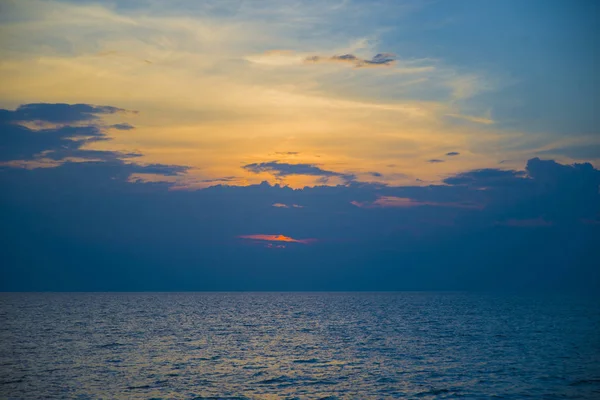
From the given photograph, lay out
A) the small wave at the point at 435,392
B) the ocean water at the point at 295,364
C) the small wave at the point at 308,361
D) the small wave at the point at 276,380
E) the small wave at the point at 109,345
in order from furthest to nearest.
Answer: the small wave at the point at 109,345 < the small wave at the point at 308,361 < the small wave at the point at 276,380 < the ocean water at the point at 295,364 < the small wave at the point at 435,392

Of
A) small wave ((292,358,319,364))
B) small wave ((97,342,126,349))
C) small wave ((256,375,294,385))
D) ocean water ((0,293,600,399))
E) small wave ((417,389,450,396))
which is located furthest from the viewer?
small wave ((97,342,126,349))

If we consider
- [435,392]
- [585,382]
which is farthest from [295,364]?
[585,382]

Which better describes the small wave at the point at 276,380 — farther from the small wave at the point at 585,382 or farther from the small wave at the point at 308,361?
the small wave at the point at 585,382

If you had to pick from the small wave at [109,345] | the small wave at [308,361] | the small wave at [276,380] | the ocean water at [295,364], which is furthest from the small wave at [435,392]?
the small wave at [109,345]

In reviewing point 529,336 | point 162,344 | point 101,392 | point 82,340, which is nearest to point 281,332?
point 162,344

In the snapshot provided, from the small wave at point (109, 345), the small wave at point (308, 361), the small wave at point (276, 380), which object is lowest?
the small wave at point (109, 345)

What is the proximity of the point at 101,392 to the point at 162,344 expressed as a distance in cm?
3321

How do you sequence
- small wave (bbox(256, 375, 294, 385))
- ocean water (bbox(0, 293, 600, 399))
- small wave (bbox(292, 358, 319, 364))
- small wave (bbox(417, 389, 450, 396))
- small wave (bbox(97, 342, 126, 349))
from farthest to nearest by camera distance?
small wave (bbox(97, 342, 126, 349)) → small wave (bbox(292, 358, 319, 364)) → small wave (bbox(256, 375, 294, 385)) → ocean water (bbox(0, 293, 600, 399)) → small wave (bbox(417, 389, 450, 396))

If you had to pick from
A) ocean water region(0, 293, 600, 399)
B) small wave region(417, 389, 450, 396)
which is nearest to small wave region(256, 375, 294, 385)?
ocean water region(0, 293, 600, 399)

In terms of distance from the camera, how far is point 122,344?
78.1 meters

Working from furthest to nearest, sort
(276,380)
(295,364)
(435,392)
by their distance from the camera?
1. (295,364)
2. (276,380)
3. (435,392)

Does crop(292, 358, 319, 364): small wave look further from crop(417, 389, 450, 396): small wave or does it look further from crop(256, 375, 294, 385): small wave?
crop(417, 389, 450, 396): small wave

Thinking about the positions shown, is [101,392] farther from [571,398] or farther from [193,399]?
[571,398]

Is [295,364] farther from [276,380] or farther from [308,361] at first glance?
[276,380]
